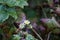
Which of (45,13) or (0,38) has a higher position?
(45,13)

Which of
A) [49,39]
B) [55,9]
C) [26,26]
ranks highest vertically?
[55,9]

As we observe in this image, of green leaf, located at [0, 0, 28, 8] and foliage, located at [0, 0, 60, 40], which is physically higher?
green leaf, located at [0, 0, 28, 8]

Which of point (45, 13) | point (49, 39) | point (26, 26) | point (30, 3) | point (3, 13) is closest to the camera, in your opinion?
point (3, 13)

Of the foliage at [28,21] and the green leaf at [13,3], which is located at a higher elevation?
the green leaf at [13,3]

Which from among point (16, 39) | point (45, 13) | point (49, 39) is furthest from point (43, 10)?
point (16, 39)

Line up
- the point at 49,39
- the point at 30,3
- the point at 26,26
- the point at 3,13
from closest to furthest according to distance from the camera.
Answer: the point at 3,13
the point at 26,26
the point at 49,39
the point at 30,3

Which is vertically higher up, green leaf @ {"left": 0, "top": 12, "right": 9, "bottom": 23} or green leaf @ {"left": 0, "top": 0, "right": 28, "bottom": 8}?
green leaf @ {"left": 0, "top": 0, "right": 28, "bottom": 8}

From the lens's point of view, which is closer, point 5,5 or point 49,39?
point 5,5

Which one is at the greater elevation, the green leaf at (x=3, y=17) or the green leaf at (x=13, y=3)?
the green leaf at (x=13, y=3)

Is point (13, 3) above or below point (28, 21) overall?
above

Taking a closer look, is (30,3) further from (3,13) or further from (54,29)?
(3,13)
